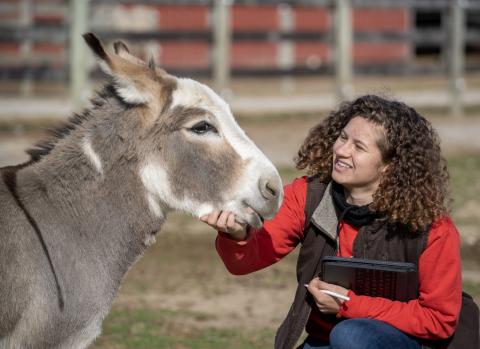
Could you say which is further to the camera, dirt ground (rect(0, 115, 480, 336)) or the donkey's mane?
dirt ground (rect(0, 115, 480, 336))

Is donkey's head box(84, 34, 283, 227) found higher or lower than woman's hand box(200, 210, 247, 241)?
higher

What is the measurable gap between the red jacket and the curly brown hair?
0.12m

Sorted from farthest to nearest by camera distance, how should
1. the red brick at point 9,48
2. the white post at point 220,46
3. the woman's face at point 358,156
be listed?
the red brick at point 9,48
the white post at point 220,46
the woman's face at point 358,156

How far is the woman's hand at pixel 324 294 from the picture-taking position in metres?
4.25

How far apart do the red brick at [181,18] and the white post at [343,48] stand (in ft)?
39.3

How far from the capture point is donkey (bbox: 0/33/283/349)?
4020mm

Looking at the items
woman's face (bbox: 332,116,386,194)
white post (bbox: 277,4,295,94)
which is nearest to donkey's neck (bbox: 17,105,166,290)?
woman's face (bbox: 332,116,386,194)

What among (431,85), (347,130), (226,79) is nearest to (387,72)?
(226,79)

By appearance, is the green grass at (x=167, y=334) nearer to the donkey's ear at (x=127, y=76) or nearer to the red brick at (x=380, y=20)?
the donkey's ear at (x=127, y=76)

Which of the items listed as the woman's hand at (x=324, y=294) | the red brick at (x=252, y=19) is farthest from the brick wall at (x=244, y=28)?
the woman's hand at (x=324, y=294)

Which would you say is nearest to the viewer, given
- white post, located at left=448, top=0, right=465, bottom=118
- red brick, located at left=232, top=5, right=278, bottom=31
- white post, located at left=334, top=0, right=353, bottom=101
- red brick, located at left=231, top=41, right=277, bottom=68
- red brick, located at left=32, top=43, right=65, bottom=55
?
white post, located at left=334, top=0, right=353, bottom=101

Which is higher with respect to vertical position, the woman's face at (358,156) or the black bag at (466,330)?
the woman's face at (358,156)

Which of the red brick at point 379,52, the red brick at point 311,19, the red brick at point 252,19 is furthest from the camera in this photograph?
the red brick at point 379,52

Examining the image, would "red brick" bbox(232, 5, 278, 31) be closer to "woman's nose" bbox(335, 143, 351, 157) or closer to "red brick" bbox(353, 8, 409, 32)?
"red brick" bbox(353, 8, 409, 32)
